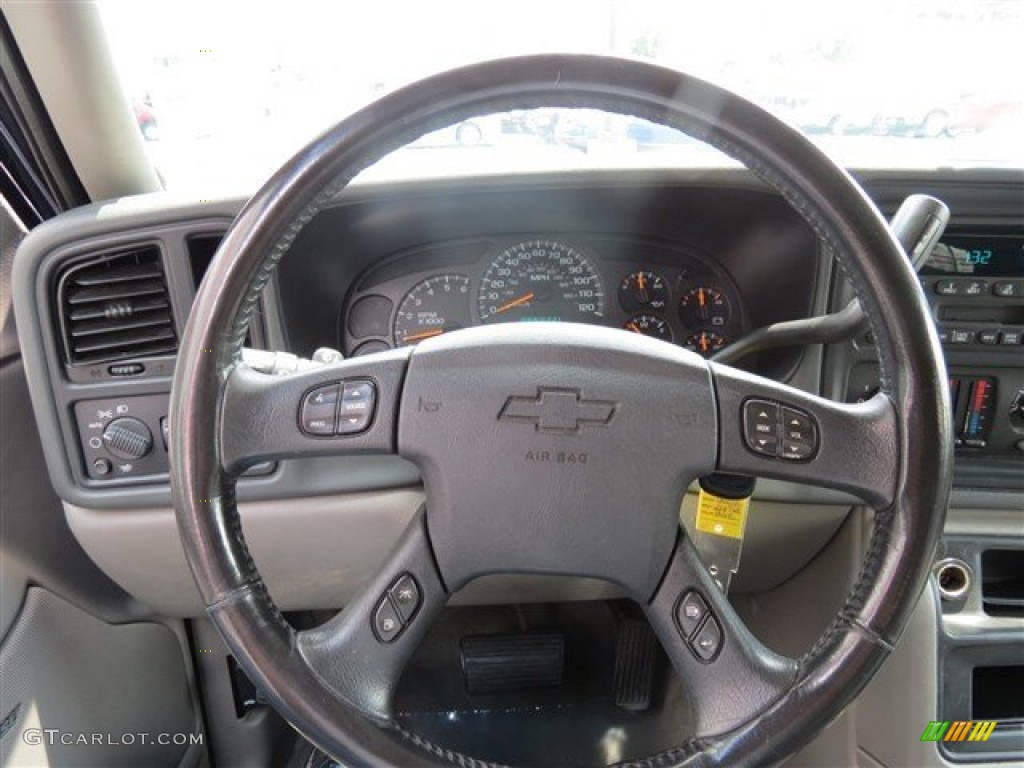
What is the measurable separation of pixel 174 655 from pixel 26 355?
2.38ft

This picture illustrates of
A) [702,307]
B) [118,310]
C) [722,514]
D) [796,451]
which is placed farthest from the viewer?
[702,307]

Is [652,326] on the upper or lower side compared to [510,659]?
upper

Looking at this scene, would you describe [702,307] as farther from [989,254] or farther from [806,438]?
[806,438]

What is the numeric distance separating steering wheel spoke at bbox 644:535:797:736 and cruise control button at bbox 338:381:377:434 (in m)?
0.35

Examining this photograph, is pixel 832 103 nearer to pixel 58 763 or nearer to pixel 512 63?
pixel 512 63

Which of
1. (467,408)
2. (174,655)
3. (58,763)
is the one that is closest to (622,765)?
(467,408)

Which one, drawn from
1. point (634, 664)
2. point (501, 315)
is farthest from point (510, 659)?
point (501, 315)

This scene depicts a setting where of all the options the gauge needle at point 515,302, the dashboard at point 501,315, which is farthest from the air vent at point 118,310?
the gauge needle at point 515,302

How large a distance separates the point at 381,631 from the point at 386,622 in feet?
0.03

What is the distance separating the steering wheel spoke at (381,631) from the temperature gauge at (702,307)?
0.77m

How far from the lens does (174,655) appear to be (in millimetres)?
1722

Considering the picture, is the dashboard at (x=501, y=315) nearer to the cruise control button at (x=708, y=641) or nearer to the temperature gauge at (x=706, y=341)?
the temperature gauge at (x=706, y=341)

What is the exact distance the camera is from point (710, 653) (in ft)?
2.76

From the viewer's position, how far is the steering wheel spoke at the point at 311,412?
825 millimetres
